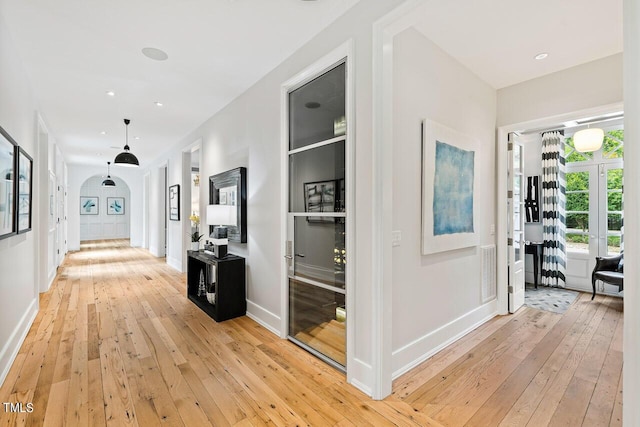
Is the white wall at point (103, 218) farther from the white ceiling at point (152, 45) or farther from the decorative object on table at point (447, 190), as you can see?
the decorative object on table at point (447, 190)

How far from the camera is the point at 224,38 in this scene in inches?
107

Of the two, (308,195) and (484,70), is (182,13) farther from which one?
(484,70)

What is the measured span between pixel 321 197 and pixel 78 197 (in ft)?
35.8

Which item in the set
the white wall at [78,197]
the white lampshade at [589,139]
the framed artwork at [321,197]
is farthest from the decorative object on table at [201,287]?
the white wall at [78,197]

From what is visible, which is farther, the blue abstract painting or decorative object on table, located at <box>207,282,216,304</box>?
decorative object on table, located at <box>207,282,216,304</box>

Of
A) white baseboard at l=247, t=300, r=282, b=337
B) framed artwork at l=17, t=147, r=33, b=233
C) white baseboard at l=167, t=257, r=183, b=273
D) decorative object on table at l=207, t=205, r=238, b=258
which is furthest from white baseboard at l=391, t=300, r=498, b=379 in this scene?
white baseboard at l=167, t=257, r=183, b=273

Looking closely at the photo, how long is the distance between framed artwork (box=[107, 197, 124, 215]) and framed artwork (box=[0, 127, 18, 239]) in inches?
461

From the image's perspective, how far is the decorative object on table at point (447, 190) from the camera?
8.89 feet

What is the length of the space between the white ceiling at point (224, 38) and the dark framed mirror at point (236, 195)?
107 cm

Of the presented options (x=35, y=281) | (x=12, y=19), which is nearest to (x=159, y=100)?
(x=12, y=19)

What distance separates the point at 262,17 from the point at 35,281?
13.9 ft

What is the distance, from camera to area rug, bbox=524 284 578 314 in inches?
165

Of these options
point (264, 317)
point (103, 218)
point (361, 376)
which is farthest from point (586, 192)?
point (103, 218)

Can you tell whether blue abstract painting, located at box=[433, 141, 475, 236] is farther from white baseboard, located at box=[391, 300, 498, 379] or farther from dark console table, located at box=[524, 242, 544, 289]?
dark console table, located at box=[524, 242, 544, 289]
